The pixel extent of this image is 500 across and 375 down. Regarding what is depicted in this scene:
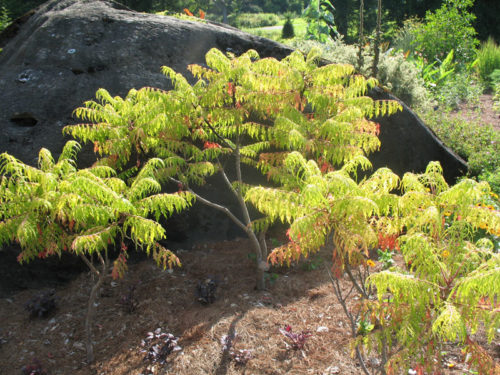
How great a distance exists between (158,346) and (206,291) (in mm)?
971

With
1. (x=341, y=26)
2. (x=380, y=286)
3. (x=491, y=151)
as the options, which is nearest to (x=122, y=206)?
(x=380, y=286)

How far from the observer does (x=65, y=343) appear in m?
4.55

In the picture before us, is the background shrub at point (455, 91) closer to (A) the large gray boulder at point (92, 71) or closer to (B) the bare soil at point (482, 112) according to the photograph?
(B) the bare soil at point (482, 112)

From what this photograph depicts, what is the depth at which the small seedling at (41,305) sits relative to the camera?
4906 mm

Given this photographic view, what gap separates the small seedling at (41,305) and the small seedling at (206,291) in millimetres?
1831

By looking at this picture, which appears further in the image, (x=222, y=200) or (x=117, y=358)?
(x=222, y=200)

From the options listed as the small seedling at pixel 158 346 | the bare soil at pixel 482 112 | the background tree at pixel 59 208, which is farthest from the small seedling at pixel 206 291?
the bare soil at pixel 482 112

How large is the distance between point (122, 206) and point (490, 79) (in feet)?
50.5

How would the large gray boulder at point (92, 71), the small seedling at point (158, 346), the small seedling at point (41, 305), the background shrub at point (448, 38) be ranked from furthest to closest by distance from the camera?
the background shrub at point (448, 38)
the large gray boulder at point (92, 71)
the small seedling at point (41, 305)
the small seedling at point (158, 346)

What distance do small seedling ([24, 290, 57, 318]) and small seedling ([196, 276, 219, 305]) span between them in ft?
6.01

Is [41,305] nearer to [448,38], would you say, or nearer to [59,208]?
[59,208]

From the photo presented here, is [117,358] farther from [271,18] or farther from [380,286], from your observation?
[271,18]

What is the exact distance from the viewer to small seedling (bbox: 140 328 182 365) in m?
4.10

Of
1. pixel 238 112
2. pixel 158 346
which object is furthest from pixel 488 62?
pixel 158 346
